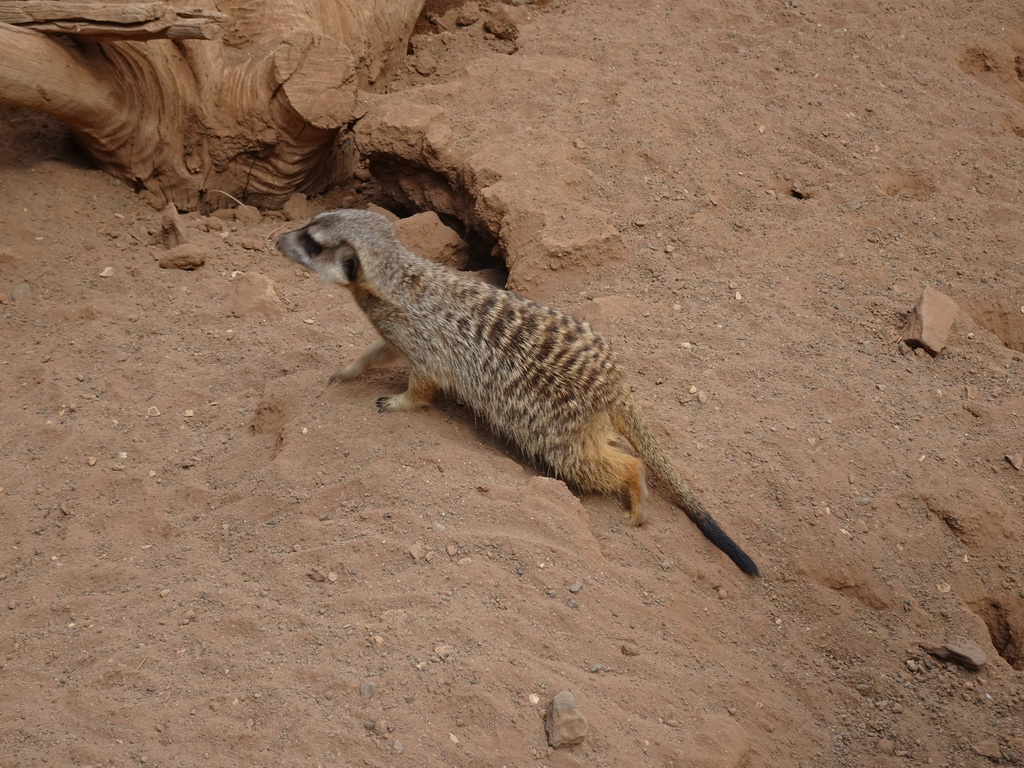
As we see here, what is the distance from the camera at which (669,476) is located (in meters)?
3.28

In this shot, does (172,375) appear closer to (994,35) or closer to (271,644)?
(271,644)

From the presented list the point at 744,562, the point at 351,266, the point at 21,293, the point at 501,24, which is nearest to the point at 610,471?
the point at 744,562

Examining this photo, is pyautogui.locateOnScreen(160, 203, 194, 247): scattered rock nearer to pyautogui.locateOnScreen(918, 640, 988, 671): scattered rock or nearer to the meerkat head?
the meerkat head

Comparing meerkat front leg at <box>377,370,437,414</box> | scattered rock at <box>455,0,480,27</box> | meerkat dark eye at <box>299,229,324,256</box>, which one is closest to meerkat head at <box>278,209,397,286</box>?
meerkat dark eye at <box>299,229,324,256</box>

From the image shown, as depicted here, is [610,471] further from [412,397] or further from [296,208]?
[296,208]

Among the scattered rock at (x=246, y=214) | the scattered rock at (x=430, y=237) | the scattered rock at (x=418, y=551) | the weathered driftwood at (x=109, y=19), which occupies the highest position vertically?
the weathered driftwood at (x=109, y=19)

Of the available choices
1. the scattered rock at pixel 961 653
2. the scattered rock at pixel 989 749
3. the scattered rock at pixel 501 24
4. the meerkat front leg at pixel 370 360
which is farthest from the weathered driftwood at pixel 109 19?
the scattered rock at pixel 989 749

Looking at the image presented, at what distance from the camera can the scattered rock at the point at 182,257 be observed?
4629 millimetres

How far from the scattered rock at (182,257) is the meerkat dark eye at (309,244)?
145 cm

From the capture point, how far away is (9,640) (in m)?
2.69

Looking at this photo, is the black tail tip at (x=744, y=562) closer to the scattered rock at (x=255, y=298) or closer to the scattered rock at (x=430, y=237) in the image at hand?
the scattered rock at (x=255, y=298)

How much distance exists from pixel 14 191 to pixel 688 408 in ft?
11.9

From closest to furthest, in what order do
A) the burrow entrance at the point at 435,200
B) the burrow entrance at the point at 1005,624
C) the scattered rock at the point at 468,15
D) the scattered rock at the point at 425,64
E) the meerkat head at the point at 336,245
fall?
the burrow entrance at the point at 1005,624 → the meerkat head at the point at 336,245 → the burrow entrance at the point at 435,200 → the scattered rock at the point at 425,64 → the scattered rock at the point at 468,15

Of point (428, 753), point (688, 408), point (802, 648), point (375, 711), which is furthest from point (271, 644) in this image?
point (688, 408)
